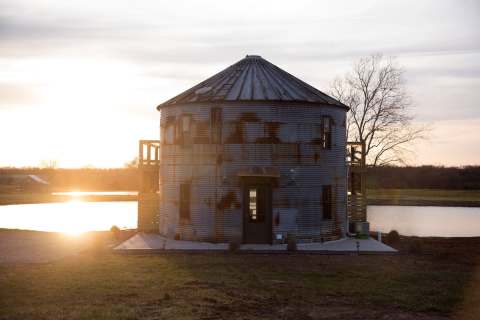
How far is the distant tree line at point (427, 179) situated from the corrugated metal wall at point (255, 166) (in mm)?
74324

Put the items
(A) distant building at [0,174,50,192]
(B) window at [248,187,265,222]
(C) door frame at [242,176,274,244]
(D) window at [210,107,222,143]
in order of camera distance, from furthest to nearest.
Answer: (A) distant building at [0,174,50,192] → (D) window at [210,107,222,143] → (B) window at [248,187,265,222] → (C) door frame at [242,176,274,244]

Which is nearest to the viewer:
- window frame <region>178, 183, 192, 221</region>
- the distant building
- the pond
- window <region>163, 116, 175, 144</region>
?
window frame <region>178, 183, 192, 221</region>

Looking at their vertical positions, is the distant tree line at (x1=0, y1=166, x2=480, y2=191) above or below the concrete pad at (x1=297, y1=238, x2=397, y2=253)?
above

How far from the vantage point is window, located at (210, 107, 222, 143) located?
1035 inches

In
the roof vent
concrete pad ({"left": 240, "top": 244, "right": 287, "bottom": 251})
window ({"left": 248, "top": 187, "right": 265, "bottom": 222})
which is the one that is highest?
the roof vent

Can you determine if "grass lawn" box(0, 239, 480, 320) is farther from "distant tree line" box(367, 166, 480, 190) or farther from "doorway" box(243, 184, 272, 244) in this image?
"distant tree line" box(367, 166, 480, 190)

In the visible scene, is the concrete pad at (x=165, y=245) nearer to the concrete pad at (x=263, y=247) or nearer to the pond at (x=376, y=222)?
the concrete pad at (x=263, y=247)

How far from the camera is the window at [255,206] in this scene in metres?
26.0

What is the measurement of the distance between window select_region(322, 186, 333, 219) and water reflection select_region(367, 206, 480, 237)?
11403mm

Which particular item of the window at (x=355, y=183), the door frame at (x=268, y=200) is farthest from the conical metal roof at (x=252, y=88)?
the window at (x=355, y=183)

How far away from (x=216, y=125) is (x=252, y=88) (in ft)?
8.11

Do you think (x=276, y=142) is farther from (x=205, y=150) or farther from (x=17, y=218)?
(x=17, y=218)

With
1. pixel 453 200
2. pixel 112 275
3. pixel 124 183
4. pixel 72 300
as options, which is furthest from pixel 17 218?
pixel 124 183

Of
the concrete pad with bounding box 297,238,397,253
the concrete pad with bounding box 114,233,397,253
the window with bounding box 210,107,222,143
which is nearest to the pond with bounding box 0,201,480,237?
the concrete pad with bounding box 114,233,397,253
